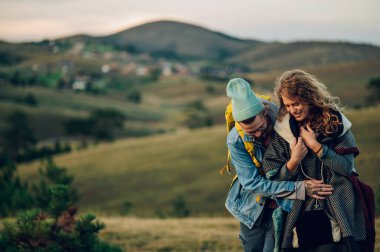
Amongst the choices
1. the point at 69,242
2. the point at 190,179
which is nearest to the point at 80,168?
the point at 190,179

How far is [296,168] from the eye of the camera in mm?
4672

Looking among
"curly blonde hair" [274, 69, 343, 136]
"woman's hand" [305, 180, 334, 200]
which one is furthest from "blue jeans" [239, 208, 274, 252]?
"curly blonde hair" [274, 69, 343, 136]

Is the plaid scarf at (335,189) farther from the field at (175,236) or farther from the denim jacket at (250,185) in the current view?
the field at (175,236)

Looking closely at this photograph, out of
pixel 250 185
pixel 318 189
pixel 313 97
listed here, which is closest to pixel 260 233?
pixel 250 185

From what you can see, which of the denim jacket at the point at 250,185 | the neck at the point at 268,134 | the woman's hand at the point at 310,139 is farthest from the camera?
the neck at the point at 268,134

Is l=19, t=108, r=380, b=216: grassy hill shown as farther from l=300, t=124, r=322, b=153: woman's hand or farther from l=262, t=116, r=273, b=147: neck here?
l=300, t=124, r=322, b=153: woman's hand

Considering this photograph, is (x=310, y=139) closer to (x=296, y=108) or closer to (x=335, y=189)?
(x=296, y=108)

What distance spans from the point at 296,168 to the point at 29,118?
90.6 meters

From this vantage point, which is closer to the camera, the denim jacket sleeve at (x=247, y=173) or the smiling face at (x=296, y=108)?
the smiling face at (x=296, y=108)

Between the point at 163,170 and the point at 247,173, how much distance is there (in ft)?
145

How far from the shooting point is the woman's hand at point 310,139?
4.53 meters

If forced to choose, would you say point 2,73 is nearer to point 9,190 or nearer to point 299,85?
point 9,190

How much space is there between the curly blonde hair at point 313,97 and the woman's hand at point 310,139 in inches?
1.7

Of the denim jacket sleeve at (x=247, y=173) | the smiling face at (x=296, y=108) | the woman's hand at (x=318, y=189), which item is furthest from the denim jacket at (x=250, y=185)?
the smiling face at (x=296, y=108)
